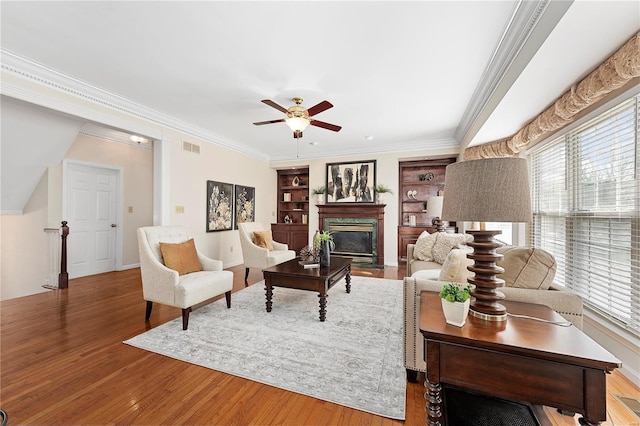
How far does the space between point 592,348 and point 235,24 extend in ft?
9.28

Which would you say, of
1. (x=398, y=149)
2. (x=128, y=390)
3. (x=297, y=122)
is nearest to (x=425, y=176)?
(x=398, y=149)

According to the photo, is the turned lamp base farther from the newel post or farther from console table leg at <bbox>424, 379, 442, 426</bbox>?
the newel post

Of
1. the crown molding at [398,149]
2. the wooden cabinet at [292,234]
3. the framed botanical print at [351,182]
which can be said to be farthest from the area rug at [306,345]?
the crown molding at [398,149]

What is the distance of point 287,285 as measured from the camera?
9.75 feet

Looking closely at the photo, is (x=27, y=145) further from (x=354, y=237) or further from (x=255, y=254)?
(x=354, y=237)

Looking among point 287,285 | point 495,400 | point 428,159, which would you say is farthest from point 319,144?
point 495,400

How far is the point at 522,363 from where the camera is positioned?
106cm

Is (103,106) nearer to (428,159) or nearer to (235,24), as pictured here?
(235,24)

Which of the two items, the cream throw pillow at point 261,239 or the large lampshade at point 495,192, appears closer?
the large lampshade at point 495,192

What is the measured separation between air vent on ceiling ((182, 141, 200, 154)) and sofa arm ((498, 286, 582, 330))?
4.65m

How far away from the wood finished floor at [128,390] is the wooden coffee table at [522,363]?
1.95 ft

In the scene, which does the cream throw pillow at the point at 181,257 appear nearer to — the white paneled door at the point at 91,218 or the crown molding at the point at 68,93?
the crown molding at the point at 68,93

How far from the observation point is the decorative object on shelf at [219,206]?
4.96 m

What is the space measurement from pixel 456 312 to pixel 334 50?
231 centimetres
